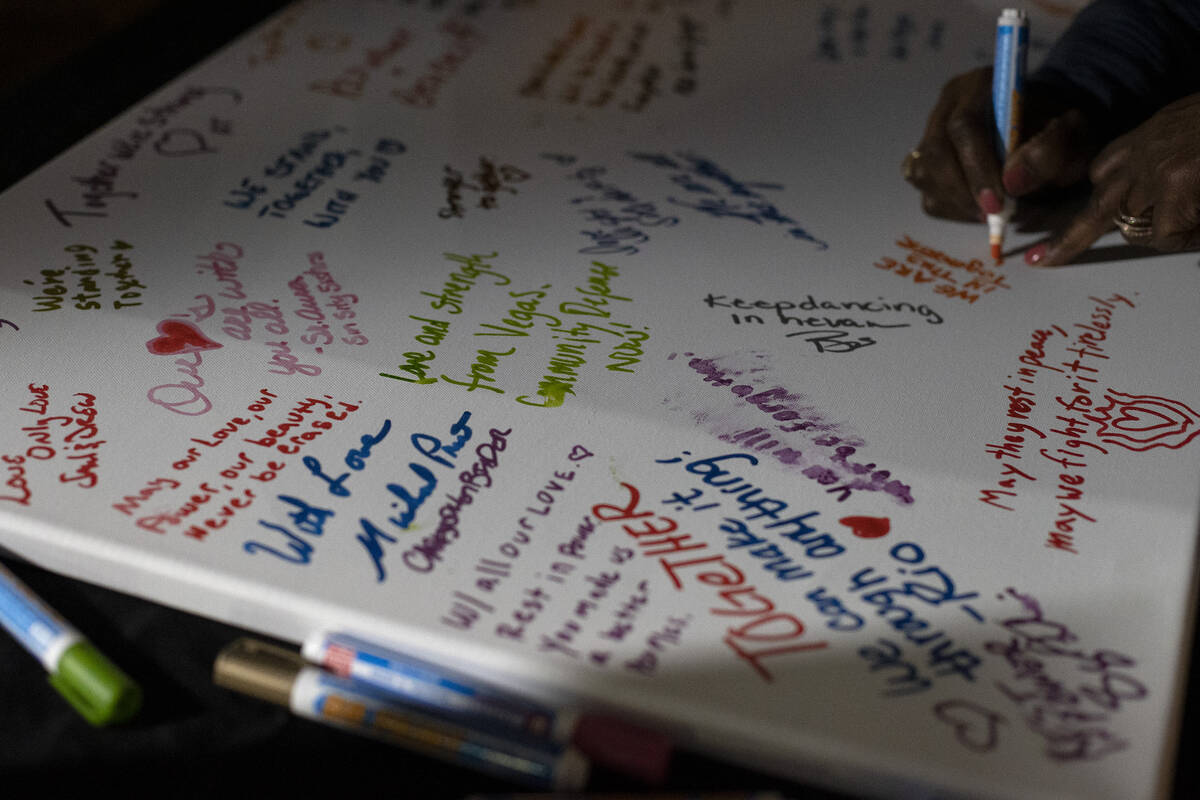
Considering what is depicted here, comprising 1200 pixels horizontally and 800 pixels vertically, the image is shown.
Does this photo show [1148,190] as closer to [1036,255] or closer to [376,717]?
[1036,255]

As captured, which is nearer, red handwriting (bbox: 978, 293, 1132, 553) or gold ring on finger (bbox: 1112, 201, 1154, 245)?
red handwriting (bbox: 978, 293, 1132, 553)

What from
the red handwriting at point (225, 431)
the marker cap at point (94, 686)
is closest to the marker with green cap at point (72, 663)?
the marker cap at point (94, 686)

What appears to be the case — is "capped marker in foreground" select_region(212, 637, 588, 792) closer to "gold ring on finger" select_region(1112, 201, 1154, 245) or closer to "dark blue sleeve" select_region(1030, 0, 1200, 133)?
"gold ring on finger" select_region(1112, 201, 1154, 245)

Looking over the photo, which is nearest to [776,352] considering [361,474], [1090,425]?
[1090,425]

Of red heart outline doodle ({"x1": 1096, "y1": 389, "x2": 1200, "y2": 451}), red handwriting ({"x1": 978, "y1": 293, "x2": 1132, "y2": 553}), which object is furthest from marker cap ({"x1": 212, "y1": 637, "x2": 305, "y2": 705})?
red heart outline doodle ({"x1": 1096, "y1": 389, "x2": 1200, "y2": 451})

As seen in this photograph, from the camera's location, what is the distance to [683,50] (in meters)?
1.39

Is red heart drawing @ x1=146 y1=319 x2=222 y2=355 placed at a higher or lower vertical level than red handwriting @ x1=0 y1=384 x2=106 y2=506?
higher

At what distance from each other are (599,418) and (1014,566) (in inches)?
10.8

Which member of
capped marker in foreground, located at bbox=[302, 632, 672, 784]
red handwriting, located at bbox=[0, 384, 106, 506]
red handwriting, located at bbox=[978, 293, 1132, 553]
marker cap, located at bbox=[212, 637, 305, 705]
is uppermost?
red handwriting, located at bbox=[978, 293, 1132, 553]

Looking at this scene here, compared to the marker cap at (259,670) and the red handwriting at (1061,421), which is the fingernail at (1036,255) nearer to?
the red handwriting at (1061,421)

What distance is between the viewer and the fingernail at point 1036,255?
0.94m

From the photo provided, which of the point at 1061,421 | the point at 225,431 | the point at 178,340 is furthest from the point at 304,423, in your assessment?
the point at 1061,421

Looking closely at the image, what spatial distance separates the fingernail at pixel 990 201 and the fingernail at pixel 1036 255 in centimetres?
5

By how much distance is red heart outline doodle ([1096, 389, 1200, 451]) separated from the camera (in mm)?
724
